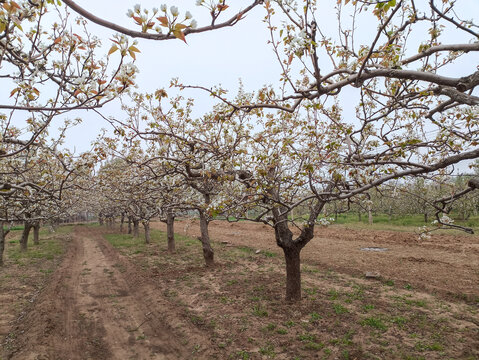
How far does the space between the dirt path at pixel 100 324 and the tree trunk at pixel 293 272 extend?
3.47 meters

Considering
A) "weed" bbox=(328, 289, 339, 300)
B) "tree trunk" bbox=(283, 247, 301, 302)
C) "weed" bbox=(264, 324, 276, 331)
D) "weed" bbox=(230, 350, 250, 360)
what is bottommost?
"weed" bbox=(230, 350, 250, 360)

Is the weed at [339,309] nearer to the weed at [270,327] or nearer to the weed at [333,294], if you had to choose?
the weed at [333,294]

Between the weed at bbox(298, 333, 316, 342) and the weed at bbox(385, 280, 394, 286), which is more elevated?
the weed at bbox(385, 280, 394, 286)

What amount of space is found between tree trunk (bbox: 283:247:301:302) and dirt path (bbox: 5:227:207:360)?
3.47 m

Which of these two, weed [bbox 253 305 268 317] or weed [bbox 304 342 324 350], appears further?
weed [bbox 253 305 268 317]

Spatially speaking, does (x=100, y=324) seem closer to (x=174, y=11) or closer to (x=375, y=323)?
(x=375, y=323)

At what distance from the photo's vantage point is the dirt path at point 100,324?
6.65m

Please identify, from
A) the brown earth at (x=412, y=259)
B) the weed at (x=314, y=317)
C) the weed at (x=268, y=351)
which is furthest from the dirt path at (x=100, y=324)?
the weed at (x=314, y=317)

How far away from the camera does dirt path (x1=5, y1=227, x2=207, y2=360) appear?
665 cm

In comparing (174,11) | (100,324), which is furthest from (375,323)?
(174,11)

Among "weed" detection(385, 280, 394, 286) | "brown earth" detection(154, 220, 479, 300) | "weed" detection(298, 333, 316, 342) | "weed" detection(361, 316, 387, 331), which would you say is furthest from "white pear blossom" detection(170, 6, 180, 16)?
"weed" detection(385, 280, 394, 286)

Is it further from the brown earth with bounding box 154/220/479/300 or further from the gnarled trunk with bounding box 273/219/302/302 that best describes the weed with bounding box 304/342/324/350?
the brown earth with bounding box 154/220/479/300

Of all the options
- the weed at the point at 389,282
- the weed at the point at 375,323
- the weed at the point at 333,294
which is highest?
the weed at the point at 389,282

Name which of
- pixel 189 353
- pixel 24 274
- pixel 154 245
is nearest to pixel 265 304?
pixel 189 353
